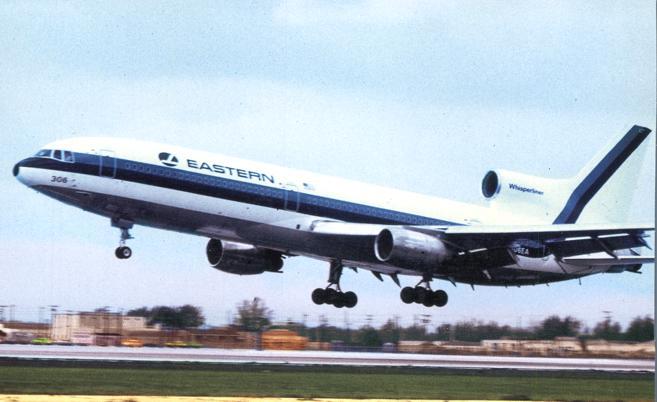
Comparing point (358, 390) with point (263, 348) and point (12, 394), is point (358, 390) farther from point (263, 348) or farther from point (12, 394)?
point (263, 348)

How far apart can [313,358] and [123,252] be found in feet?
34.5

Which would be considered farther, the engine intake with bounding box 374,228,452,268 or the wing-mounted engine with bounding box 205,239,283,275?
the wing-mounted engine with bounding box 205,239,283,275

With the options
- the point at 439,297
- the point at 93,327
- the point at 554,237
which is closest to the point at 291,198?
the point at 439,297

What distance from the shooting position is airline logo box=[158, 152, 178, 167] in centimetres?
4019

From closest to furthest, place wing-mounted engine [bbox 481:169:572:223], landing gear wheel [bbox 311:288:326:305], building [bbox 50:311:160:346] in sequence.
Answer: building [bbox 50:311:160:346], landing gear wheel [bbox 311:288:326:305], wing-mounted engine [bbox 481:169:572:223]

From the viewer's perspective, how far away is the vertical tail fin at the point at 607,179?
174ft

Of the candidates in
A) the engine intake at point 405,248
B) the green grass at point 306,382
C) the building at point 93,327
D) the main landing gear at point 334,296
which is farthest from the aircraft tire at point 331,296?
the building at point 93,327

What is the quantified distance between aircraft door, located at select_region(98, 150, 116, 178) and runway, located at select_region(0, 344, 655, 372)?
6733 mm

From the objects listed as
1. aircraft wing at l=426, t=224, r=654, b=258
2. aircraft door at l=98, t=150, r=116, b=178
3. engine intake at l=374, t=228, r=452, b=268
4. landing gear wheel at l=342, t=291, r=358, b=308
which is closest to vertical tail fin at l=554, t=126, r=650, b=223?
aircraft wing at l=426, t=224, r=654, b=258

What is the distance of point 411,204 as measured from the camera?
155 feet

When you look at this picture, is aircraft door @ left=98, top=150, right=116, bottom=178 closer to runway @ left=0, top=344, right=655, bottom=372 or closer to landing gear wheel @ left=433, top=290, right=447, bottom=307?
runway @ left=0, top=344, right=655, bottom=372

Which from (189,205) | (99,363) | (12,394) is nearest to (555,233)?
(189,205)

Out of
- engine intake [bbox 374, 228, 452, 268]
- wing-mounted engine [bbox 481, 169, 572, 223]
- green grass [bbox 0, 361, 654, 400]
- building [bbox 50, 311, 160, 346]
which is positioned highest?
wing-mounted engine [bbox 481, 169, 572, 223]

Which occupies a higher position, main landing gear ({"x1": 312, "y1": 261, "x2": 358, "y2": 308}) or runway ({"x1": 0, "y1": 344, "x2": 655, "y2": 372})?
main landing gear ({"x1": 312, "y1": 261, "x2": 358, "y2": 308})
